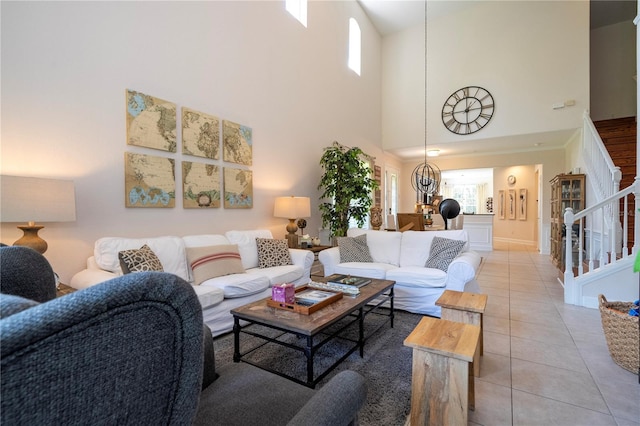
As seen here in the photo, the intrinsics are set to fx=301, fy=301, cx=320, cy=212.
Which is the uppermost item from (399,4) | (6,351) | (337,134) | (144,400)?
(399,4)

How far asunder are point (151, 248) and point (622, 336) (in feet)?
12.1

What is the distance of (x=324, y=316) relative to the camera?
6.50 ft

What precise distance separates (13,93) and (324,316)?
2720mm

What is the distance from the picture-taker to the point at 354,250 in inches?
152

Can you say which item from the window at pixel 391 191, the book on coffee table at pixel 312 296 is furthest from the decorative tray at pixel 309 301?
the window at pixel 391 191

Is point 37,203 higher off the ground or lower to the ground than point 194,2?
lower

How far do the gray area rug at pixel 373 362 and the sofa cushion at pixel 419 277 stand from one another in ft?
1.38

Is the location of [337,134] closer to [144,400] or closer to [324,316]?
[324,316]

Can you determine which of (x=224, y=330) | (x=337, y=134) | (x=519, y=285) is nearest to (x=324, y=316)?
(x=224, y=330)

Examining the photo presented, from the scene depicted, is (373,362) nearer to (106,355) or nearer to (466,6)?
(106,355)

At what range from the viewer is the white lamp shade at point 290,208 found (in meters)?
4.10

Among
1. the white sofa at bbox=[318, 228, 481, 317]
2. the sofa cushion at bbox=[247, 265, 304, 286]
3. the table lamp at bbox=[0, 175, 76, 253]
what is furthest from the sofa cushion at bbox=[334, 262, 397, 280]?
the table lamp at bbox=[0, 175, 76, 253]

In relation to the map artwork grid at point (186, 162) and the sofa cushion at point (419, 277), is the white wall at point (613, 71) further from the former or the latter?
the map artwork grid at point (186, 162)

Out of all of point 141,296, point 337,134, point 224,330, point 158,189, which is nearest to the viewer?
point 141,296
